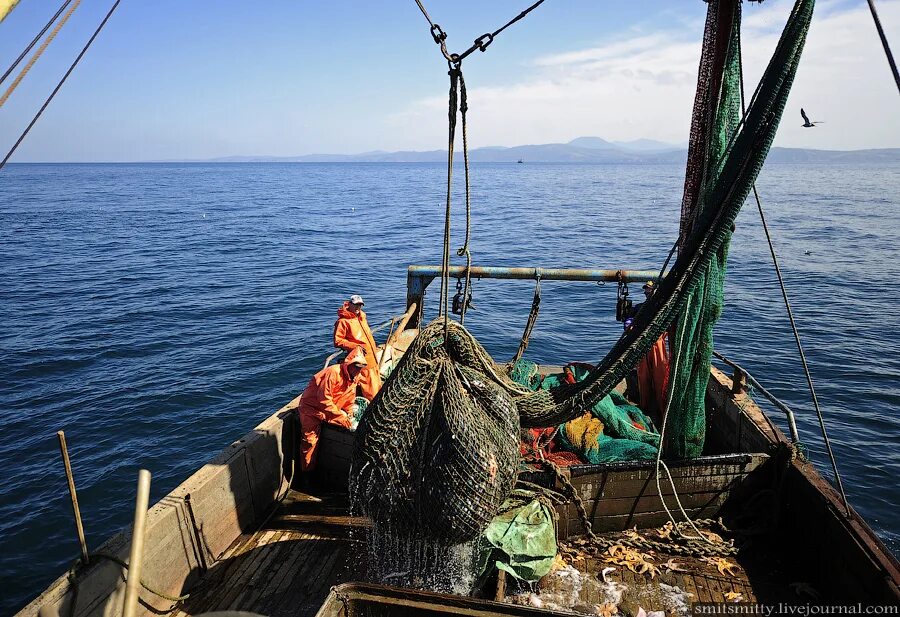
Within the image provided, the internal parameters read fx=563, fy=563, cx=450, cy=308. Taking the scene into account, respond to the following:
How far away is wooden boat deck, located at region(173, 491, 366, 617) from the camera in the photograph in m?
5.39

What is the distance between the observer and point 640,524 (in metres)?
6.00

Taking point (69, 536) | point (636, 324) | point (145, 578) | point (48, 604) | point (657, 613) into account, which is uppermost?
point (636, 324)

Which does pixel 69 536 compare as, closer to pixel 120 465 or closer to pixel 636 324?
pixel 120 465

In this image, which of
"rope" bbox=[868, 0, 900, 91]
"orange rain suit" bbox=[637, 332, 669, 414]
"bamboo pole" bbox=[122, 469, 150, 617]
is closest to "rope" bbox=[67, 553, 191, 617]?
"bamboo pole" bbox=[122, 469, 150, 617]

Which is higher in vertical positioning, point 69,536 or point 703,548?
point 703,548

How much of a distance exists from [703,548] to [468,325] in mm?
14570

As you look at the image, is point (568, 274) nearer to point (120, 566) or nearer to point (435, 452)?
point (435, 452)

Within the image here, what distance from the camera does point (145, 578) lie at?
16.4ft

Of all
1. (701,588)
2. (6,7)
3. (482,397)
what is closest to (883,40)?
(482,397)

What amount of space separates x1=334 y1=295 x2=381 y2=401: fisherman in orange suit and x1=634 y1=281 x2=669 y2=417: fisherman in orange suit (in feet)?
11.9

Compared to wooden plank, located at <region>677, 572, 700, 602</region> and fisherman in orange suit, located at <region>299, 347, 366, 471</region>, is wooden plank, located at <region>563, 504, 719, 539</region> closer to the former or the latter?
wooden plank, located at <region>677, 572, 700, 602</region>

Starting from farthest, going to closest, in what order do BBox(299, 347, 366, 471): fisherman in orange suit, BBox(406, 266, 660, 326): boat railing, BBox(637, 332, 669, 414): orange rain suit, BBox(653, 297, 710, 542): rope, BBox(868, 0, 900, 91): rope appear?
BBox(406, 266, 660, 326): boat railing < BBox(637, 332, 669, 414): orange rain suit < BBox(299, 347, 366, 471): fisherman in orange suit < BBox(653, 297, 710, 542): rope < BBox(868, 0, 900, 91): rope

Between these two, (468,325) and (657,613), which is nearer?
(657,613)

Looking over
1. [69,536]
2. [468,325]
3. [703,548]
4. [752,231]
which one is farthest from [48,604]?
[752,231]
